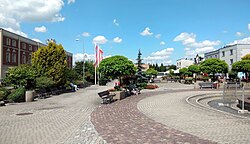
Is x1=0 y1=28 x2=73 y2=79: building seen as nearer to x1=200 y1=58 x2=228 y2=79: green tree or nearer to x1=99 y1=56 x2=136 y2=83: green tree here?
x1=99 y1=56 x2=136 y2=83: green tree

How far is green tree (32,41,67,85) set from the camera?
23359 millimetres

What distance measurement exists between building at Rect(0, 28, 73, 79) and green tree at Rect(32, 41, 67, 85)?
852 inches

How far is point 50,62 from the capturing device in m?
23.7

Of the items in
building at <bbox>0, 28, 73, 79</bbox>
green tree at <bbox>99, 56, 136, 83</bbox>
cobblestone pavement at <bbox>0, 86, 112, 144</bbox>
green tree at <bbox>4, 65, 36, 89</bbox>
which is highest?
building at <bbox>0, 28, 73, 79</bbox>

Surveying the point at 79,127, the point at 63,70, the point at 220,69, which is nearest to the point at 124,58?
the point at 63,70

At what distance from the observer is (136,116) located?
10.8 m

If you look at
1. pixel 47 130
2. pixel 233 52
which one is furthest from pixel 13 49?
pixel 233 52

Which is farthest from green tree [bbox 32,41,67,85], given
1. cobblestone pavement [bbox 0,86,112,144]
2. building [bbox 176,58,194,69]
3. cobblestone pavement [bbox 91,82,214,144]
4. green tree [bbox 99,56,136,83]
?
building [bbox 176,58,194,69]

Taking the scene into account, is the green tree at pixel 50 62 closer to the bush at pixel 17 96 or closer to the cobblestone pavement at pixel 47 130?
the bush at pixel 17 96

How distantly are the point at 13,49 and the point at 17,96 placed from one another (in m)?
32.8

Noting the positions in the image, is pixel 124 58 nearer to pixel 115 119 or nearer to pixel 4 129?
pixel 115 119

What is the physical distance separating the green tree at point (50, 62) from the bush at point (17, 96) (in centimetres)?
495

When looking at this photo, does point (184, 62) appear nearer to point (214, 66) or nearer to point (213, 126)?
point (214, 66)

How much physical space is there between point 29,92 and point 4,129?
9.78 m
